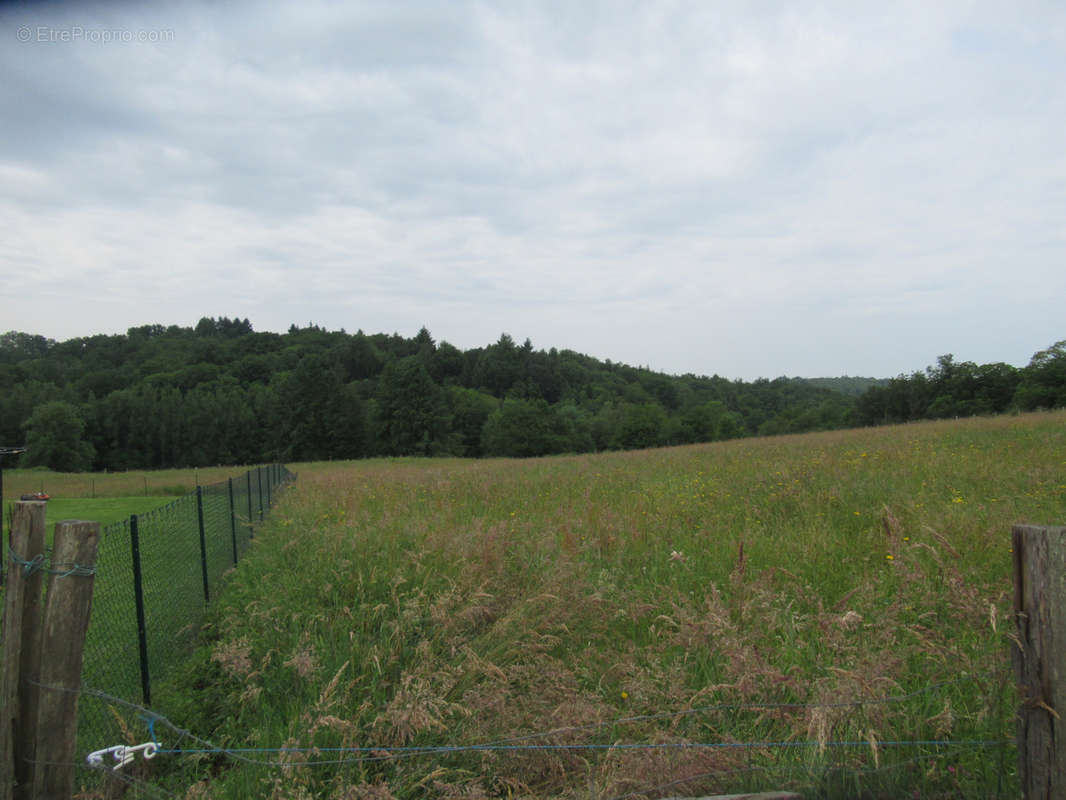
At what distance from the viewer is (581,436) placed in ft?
263

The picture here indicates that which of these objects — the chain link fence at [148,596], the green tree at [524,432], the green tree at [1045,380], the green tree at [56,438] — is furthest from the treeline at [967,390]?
the green tree at [56,438]

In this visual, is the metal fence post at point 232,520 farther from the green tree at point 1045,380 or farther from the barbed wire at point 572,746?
the green tree at point 1045,380

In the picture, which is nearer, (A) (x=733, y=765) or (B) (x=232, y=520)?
(A) (x=733, y=765)

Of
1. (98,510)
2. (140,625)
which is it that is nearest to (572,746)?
(140,625)

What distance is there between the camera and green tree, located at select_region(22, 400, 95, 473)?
221ft

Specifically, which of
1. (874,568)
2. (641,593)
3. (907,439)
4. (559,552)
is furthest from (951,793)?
(907,439)

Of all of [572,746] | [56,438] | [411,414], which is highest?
[411,414]

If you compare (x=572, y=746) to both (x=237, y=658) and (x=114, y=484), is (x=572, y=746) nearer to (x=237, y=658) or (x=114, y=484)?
(x=237, y=658)

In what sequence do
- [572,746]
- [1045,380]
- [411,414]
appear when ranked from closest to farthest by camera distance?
1. [572,746]
2. [1045,380]
3. [411,414]

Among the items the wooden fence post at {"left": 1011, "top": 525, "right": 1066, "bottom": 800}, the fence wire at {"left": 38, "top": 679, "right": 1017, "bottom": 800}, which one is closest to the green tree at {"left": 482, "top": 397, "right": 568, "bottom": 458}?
the fence wire at {"left": 38, "top": 679, "right": 1017, "bottom": 800}

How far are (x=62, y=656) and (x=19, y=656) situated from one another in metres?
0.14

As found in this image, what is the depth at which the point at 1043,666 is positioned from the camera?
199 centimetres

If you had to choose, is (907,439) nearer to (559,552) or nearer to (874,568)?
(874,568)

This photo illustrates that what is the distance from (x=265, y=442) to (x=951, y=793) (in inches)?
3182
